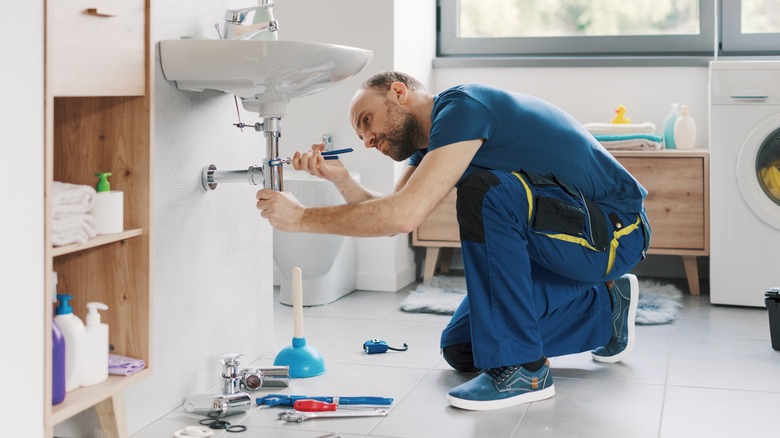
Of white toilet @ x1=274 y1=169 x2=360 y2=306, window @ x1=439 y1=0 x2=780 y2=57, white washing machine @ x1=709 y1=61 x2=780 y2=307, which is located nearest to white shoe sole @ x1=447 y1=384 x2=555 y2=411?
white toilet @ x1=274 y1=169 x2=360 y2=306

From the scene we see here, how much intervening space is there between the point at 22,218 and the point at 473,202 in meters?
1.09

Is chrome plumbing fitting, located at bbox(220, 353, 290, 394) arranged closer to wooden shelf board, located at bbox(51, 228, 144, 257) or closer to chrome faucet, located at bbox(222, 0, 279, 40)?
A: wooden shelf board, located at bbox(51, 228, 144, 257)

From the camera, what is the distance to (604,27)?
429 centimetres

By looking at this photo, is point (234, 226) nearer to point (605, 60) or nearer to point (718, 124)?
point (718, 124)

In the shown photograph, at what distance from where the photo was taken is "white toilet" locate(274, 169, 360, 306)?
3.45 m

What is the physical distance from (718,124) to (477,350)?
65.2 inches

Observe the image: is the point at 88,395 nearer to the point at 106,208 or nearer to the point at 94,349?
the point at 94,349

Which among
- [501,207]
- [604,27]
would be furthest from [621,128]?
[501,207]

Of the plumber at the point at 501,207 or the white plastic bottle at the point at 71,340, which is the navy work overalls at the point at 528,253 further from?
the white plastic bottle at the point at 71,340

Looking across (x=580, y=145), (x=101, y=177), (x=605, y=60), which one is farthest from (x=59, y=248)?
(x=605, y=60)

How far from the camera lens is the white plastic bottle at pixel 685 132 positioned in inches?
148

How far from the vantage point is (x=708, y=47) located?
412 cm

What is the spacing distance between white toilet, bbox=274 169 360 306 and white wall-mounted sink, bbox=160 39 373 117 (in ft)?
3.90

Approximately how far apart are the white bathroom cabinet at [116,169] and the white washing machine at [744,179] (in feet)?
7.49
